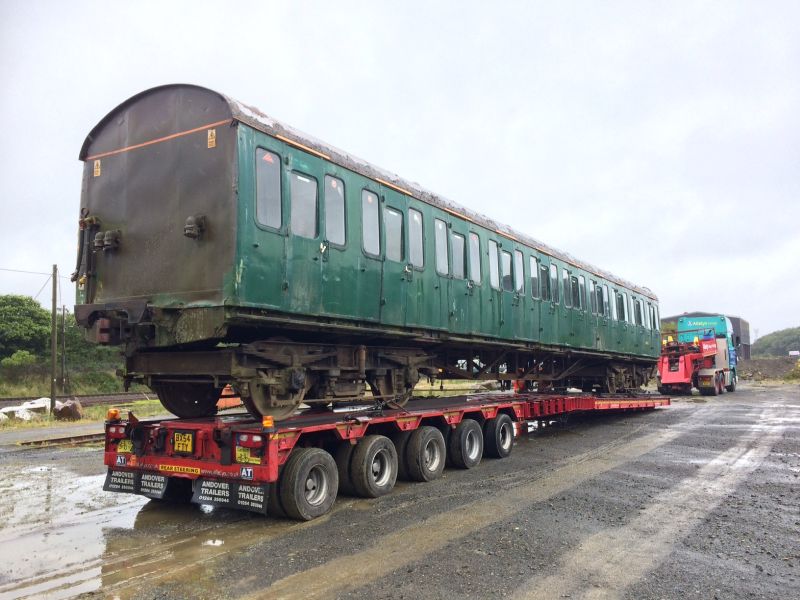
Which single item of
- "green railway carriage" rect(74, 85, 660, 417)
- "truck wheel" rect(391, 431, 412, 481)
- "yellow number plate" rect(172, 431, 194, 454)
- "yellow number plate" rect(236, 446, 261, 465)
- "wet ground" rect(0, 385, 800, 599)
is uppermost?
"green railway carriage" rect(74, 85, 660, 417)

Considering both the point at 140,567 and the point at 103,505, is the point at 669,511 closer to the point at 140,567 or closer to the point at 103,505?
the point at 140,567

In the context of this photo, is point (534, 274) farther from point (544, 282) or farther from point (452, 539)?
point (452, 539)

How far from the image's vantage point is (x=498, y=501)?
731cm

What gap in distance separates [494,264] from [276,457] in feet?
21.4

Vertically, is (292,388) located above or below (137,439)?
above

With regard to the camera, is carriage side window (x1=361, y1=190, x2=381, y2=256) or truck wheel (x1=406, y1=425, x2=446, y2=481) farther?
truck wheel (x1=406, y1=425, x2=446, y2=481)

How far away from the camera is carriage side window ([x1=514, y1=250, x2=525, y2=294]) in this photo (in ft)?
40.0

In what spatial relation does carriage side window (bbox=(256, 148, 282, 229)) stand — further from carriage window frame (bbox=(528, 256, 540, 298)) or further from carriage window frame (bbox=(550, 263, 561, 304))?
carriage window frame (bbox=(550, 263, 561, 304))

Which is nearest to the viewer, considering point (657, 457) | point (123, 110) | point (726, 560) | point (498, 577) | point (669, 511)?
point (498, 577)

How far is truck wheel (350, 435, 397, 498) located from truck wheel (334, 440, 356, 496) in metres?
0.05

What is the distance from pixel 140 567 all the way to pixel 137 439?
2.10m

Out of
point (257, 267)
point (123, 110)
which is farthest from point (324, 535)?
point (123, 110)

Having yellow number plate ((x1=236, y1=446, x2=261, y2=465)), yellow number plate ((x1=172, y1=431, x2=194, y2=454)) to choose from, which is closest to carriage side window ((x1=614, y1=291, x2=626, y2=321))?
yellow number plate ((x1=236, y1=446, x2=261, y2=465))

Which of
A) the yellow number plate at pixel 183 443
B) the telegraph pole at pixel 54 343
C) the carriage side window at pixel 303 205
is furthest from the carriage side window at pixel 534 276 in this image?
the telegraph pole at pixel 54 343
